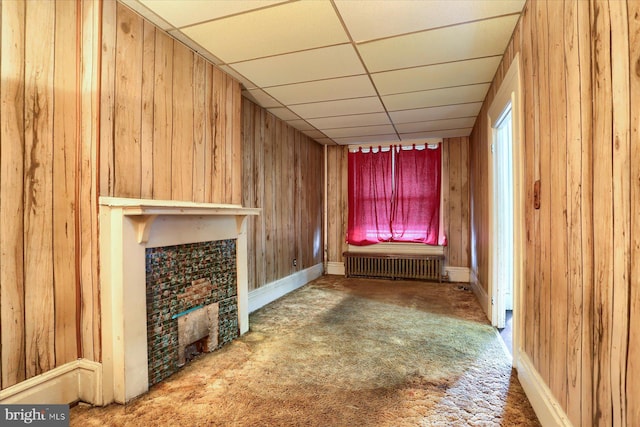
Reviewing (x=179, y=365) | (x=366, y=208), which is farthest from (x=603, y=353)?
(x=366, y=208)

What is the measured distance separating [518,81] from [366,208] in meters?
3.62

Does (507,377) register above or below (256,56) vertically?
below

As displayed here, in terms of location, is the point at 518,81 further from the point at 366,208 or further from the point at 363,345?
the point at 366,208

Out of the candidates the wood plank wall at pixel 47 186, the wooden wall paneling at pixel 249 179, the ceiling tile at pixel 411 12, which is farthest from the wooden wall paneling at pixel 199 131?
the ceiling tile at pixel 411 12

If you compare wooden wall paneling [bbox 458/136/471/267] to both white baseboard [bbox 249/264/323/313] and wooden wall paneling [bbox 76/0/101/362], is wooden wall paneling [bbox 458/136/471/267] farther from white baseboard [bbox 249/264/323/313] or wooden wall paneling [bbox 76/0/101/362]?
wooden wall paneling [bbox 76/0/101/362]

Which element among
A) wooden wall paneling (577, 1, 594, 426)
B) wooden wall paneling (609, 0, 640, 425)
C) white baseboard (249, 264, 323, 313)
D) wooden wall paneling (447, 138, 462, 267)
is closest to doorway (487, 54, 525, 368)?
wooden wall paneling (577, 1, 594, 426)

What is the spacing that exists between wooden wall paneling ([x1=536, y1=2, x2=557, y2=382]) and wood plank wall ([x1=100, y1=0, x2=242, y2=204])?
227 centimetres

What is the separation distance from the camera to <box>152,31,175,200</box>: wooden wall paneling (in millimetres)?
2133

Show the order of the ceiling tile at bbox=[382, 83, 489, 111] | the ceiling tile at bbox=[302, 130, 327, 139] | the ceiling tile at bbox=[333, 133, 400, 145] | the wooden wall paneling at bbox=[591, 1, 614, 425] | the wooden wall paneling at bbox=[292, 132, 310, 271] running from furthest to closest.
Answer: the ceiling tile at bbox=[333, 133, 400, 145], the ceiling tile at bbox=[302, 130, 327, 139], the wooden wall paneling at bbox=[292, 132, 310, 271], the ceiling tile at bbox=[382, 83, 489, 111], the wooden wall paneling at bbox=[591, 1, 614, 425]

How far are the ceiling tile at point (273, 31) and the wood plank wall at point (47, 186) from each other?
0.71m

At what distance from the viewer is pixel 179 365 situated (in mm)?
2109

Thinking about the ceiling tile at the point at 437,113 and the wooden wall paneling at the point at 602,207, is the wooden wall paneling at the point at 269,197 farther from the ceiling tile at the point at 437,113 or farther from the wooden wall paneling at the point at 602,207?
the wooden wall paneling at the point at 602,207

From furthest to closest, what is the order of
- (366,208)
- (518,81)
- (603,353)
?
(366,208)
(518,81)
(603,353)

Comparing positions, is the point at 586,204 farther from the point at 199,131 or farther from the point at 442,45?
the point at 199,131
